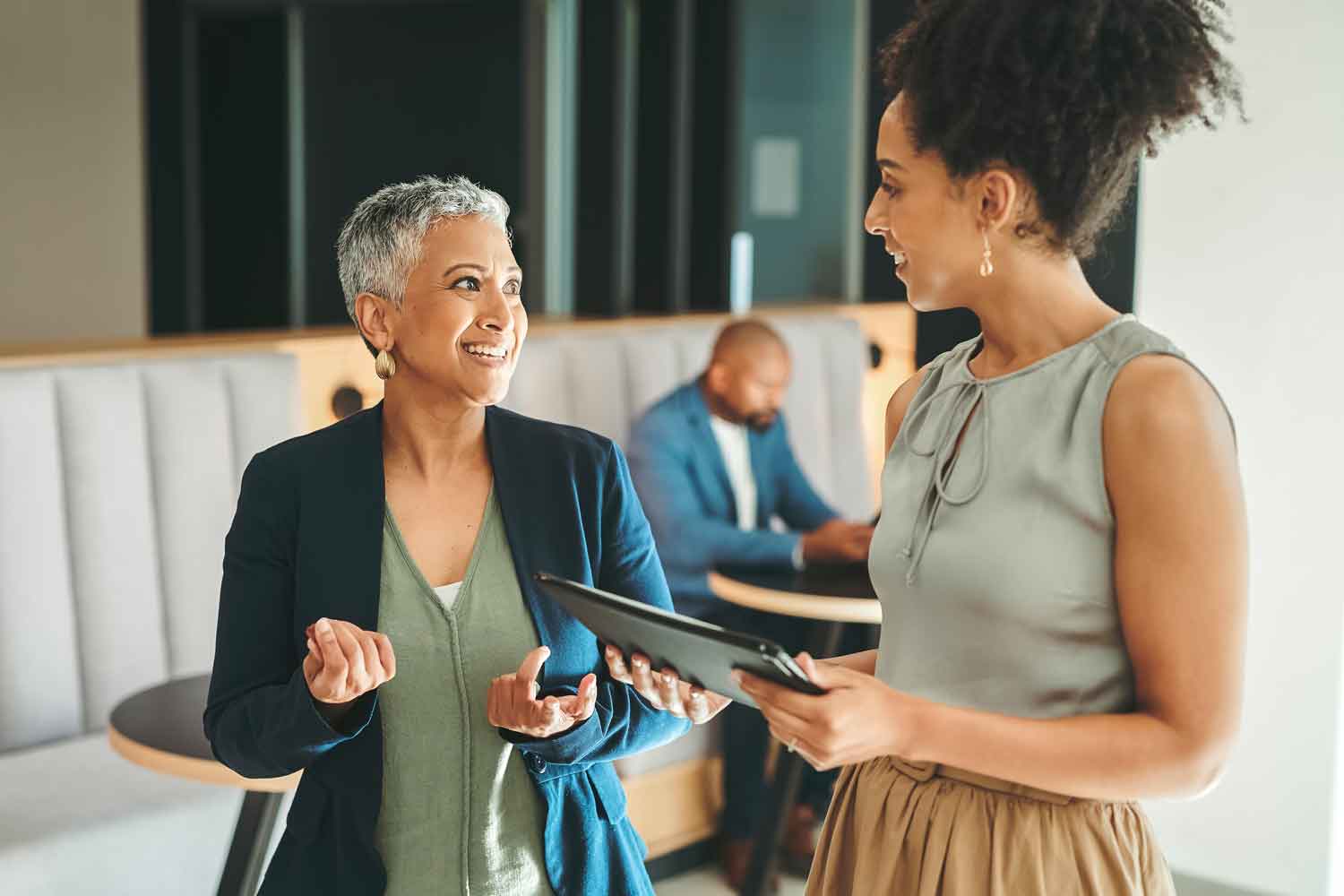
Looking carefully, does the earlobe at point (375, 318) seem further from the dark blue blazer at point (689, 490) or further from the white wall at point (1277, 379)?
the dark blue blazer at point (689, 490)

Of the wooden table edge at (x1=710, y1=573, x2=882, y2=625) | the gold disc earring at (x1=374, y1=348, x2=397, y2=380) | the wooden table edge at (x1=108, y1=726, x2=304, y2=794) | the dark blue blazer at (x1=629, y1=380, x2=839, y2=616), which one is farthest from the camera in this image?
the dark blue blazer at (x1=629, y1=380, x2=839, y2=616)

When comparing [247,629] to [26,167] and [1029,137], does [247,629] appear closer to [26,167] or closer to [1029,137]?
[1029,137]

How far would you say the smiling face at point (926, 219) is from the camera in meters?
1.17

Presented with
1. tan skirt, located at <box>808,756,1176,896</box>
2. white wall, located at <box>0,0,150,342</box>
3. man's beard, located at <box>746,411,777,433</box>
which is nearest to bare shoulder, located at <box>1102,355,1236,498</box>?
tan skirt, located at <box>808,756,1176,896</box>

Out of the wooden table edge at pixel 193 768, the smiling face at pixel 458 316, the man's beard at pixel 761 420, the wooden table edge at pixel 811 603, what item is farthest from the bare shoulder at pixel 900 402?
the man's beard at pixel 761 420

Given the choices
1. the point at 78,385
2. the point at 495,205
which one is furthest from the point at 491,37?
the point at 495,205

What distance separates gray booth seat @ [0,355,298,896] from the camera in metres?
2.65

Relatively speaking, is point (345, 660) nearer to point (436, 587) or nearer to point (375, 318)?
point (436, 587)

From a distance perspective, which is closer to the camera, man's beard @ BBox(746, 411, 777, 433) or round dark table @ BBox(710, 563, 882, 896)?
round dark table @ BBox(710, 563, 882, 896)

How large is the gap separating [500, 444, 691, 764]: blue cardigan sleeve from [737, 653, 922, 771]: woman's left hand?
12.0 inches

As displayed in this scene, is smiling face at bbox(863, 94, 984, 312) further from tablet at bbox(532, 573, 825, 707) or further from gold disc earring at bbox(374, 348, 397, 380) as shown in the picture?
gold disc earring at bbox(374, 348, 397, 380)

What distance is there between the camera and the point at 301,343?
323 cm

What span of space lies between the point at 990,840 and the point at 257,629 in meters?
0.66

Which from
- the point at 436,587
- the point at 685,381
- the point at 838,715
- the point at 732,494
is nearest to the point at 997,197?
the point at 838,715
